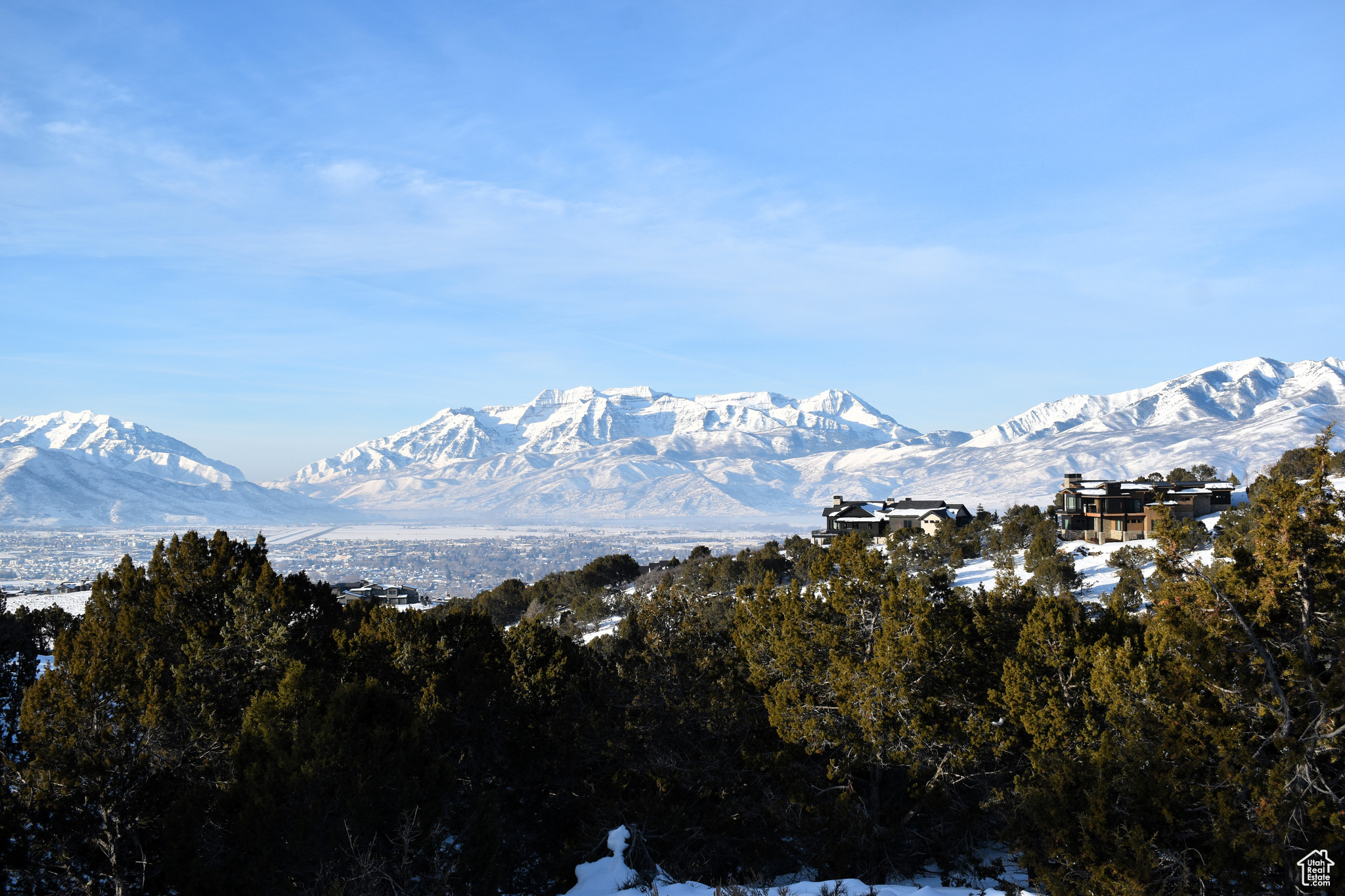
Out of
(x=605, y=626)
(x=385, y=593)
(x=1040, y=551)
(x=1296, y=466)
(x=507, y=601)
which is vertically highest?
(x=1296, y=466)

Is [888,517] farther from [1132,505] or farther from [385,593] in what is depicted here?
[385,593]

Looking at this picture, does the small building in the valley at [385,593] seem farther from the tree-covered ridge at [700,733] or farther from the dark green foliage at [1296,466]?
the dark green foliage at [1296,466]

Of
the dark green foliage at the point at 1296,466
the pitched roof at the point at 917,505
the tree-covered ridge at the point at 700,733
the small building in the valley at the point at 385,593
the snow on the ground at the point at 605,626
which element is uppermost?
the dark green foliage at the point at 1296,466

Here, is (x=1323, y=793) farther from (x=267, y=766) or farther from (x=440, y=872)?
(x=267, y=766)

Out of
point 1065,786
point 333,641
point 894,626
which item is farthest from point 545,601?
point 1065,786

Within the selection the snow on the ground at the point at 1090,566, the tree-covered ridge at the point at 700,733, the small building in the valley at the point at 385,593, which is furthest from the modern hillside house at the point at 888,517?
the tree-covered ridge at the point at 700,733

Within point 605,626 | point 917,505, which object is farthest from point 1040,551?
point 917,505

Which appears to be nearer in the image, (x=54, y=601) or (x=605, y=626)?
(x=605, y=626)

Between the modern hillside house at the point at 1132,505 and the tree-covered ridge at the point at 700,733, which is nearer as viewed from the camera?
the tree-covered ridge at the point at 700,733

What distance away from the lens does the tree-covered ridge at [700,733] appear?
12789 mm

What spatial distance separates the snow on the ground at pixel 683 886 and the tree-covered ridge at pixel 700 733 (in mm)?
632

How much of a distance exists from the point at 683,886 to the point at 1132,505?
6181 cm

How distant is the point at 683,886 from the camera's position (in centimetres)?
1565

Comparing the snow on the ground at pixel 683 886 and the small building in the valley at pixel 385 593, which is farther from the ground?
the snow on the ground at pixel 683 886
